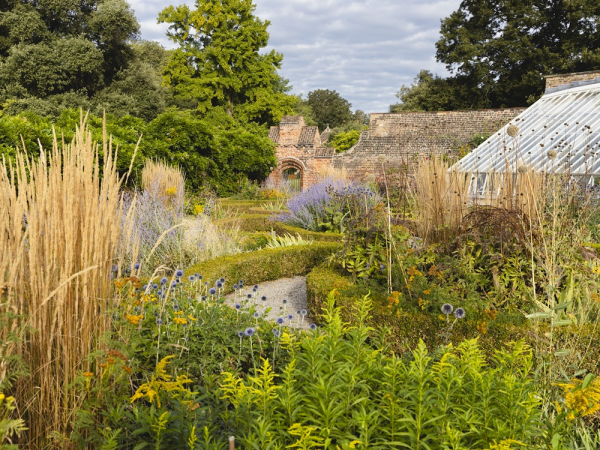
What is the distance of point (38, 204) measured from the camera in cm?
170

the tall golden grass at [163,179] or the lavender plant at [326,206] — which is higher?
the tall golden grass at [163,179]

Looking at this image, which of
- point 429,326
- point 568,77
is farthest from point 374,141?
point 429,326

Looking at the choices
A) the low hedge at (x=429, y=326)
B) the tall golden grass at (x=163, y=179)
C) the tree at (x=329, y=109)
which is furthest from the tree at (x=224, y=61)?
the low hedge at (x=429, y=326)

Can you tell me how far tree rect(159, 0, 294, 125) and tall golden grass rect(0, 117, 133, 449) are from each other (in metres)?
26.5

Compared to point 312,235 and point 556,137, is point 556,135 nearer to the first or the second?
point 556,137

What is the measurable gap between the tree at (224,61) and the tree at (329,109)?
74.6ft

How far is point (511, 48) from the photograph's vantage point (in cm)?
2291

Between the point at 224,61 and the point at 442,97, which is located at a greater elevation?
the point at 224,61

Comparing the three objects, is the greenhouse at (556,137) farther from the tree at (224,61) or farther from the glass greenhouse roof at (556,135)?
the tree at (224,61)

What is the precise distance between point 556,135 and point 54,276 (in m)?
8.67

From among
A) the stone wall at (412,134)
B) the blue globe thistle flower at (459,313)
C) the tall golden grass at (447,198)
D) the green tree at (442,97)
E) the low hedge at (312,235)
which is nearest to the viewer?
the blue globe thistle flower at (459,313)

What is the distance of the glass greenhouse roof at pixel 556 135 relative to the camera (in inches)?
278

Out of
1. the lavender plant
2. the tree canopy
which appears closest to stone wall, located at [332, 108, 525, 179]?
the tree canopy

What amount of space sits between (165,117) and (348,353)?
12.9 m
